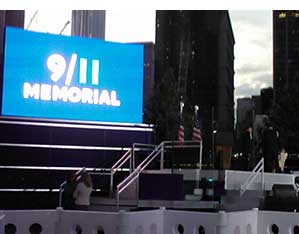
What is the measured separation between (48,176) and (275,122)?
34.0 m

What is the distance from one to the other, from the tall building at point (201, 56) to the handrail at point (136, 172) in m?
76.1

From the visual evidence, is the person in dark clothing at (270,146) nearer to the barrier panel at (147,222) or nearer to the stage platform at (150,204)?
the stage platform at (150,204)

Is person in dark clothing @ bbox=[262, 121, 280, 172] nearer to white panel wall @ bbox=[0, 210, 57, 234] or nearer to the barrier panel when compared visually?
the barrier panel

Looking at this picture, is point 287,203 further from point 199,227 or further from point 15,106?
point 15,106

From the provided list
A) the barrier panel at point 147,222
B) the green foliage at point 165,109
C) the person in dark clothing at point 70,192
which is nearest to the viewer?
the barrier panel at point 147,222

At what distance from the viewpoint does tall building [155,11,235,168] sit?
10031 centimetres

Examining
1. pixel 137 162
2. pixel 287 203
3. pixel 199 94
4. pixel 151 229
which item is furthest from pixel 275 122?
pixel 199 94

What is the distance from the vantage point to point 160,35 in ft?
346

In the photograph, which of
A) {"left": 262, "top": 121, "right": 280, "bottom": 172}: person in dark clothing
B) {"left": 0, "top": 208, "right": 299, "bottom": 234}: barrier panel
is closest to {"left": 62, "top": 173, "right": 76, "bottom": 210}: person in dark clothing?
{"left": 0, "top": 208, "right": 299, "bottom": 234}: barrier panel

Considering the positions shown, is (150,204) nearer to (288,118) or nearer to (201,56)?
(288,118)

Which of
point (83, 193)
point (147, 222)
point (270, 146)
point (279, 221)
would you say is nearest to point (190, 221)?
point (147, 222)

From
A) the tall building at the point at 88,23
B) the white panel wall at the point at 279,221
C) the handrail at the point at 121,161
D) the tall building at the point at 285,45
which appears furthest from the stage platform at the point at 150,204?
the tall building at the point at 285,45

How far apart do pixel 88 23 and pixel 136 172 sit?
58.8 feet

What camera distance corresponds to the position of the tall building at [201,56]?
329 ft
